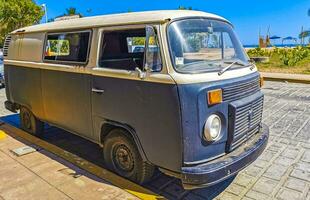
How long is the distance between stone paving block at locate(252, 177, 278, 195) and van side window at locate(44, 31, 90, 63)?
2915mm

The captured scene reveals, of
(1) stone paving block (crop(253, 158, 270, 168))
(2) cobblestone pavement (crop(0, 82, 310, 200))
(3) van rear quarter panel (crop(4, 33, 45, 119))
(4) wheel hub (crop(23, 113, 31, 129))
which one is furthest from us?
(4) wheel hub (crop(23, 113, 31, 129))

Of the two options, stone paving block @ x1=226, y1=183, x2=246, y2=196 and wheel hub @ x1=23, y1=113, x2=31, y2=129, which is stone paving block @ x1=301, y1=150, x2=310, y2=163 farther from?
wheel hub @ x1=23, y1=113, x2=31, y2=129

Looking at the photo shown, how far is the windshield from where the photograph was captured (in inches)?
128

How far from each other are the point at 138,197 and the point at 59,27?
3009 millimetres

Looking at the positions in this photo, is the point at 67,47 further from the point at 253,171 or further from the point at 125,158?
the point at 253,171

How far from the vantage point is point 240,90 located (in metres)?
3.45

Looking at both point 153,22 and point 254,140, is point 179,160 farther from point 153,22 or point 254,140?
point 153,22

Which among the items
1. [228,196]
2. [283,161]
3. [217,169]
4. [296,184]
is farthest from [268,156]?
[217,169]

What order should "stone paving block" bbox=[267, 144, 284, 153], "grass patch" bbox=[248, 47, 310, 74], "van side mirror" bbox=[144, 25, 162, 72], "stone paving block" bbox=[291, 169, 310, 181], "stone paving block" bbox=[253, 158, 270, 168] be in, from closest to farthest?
"van side mirror" bbox=[144, 25, 162, 72] → "stone paving block" bbox=[291, 169, 310, 181] → "stone paving block" bbox=[253, 158, 270, 168] → "stone paving block" bbox=[267, 144, 284, 153] → "grass patch" bbox=[248, 47, 310, 74]

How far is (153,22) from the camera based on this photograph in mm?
3287

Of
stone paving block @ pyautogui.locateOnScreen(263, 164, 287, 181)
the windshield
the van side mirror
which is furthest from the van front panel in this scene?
stone paving block @ pyautogui.locateOnScreen(263, 164, 287, 181)

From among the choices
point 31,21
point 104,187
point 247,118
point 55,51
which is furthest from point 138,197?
point 31,21

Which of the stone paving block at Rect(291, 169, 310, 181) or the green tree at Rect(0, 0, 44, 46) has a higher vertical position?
the green tree at Rect(0, 0, 44, 46)

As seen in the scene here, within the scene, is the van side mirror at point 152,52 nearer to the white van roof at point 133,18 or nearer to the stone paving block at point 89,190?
the white van roof at point 133,18
